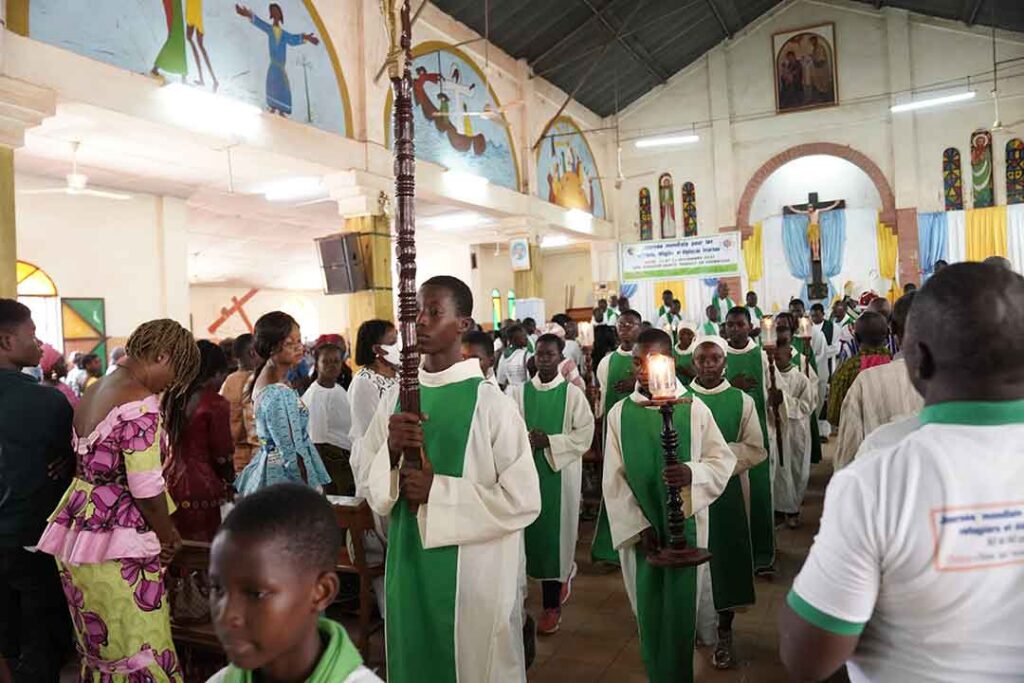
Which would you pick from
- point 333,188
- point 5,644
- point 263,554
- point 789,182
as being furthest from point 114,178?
point 789,182

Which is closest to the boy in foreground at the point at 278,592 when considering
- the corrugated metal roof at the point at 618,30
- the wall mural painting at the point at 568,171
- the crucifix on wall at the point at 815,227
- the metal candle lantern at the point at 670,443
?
the metal candle lantern at the point at 670,443

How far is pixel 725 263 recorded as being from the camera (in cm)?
1773

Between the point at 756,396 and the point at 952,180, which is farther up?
the point at 952,180

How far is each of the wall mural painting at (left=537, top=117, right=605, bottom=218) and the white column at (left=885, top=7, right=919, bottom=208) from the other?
6.91 metres

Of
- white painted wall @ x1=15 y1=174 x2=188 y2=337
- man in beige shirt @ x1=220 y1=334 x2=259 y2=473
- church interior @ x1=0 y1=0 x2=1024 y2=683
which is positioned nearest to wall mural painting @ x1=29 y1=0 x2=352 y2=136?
church interior @ x1=0 y1=0 x2=1024 y2=683

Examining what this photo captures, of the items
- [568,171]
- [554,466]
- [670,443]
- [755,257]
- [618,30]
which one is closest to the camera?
[670,443]

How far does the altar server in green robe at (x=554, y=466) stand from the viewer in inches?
177

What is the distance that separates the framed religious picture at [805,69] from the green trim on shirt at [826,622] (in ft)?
63.8

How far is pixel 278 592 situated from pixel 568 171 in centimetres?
1701

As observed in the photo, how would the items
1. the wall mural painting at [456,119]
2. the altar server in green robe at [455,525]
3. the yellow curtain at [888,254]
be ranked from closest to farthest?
the altar server in green robe at [455,525]
the wall mural painting at [456,119]
the yellow curtain at [888,254]

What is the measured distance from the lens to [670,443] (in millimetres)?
2791

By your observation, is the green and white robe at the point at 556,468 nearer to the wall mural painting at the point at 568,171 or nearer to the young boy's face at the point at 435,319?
A: the young boy's face at the point at 435,319

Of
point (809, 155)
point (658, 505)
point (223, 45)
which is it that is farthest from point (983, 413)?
point (809, 155)

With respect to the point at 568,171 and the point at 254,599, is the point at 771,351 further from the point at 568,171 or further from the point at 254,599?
the point at 568,171
